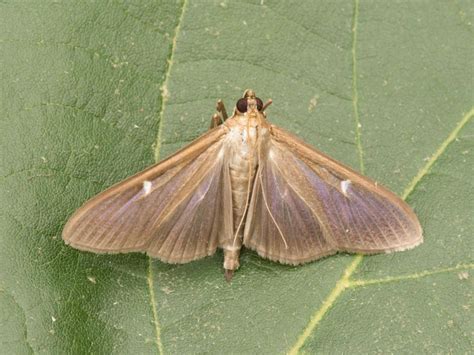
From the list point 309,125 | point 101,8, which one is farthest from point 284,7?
point 101,8

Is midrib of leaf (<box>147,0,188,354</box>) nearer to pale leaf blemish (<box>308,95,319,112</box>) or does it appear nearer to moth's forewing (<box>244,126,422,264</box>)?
moth's forewing (<box>244,126,422,264</box>)

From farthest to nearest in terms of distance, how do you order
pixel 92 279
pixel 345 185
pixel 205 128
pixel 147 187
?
pixel 205 128
pixel 345 185
pixel 147 187
pixel 92 279

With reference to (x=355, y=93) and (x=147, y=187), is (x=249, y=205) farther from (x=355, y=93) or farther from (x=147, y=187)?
(x=355, y=93)

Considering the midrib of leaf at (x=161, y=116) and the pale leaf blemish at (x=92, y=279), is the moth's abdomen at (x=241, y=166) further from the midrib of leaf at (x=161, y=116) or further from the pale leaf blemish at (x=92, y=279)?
the pale leaf blemish at (x=92, y=279)

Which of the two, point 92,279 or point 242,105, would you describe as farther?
point 242,105

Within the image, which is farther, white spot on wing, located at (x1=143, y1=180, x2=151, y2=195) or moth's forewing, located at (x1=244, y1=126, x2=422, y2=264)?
moth's forewing, located at (x1=244, y1=126, x2=422, y2=264)

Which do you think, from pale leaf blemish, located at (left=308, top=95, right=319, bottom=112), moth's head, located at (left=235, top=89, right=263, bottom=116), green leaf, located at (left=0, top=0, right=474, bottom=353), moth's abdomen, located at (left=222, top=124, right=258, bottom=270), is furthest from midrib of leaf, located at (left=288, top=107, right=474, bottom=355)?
moth's head, located at (left=235, top=89, right=263, bottom=116)

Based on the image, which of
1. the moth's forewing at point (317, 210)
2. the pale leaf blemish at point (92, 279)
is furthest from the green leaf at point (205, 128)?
the moth's forewing at point (317, 210)

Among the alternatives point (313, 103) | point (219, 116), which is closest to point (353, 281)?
point (313, 103)
